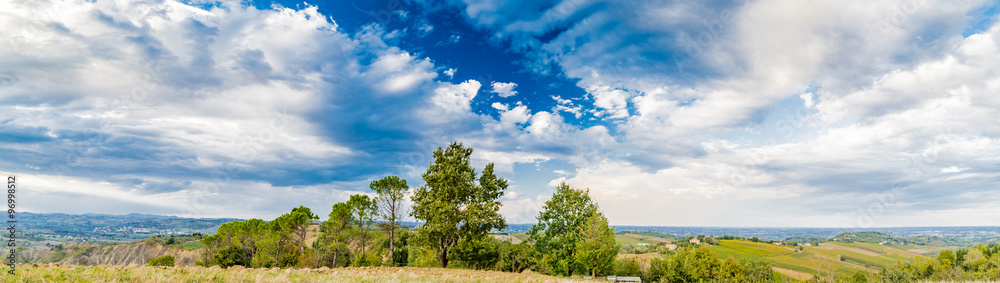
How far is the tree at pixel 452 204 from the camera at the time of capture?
1389 inches

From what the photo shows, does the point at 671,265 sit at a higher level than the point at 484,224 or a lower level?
lower

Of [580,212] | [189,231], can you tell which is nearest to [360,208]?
[580,212]

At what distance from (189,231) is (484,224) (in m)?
162

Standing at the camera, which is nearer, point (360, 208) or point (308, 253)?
point (360, 208)

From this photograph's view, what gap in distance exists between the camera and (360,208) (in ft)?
160

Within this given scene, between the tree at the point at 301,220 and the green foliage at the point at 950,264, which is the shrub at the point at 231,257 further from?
the green foliage at the point at 950,264

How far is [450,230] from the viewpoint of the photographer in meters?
35.2

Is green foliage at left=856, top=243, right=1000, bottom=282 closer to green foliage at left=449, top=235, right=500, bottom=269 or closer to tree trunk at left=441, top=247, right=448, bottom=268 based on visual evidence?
green foliage at left=449, top=235, right=500, bottom=269

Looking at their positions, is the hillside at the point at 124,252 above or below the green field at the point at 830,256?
above

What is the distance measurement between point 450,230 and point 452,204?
2370 mm

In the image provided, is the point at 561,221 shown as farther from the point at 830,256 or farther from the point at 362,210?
the point at 830,256

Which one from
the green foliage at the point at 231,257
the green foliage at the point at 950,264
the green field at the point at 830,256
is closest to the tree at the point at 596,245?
the green foliage at the point at 950,264

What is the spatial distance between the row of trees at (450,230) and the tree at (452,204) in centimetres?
9

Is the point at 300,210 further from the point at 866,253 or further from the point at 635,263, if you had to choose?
the point at 866,253
